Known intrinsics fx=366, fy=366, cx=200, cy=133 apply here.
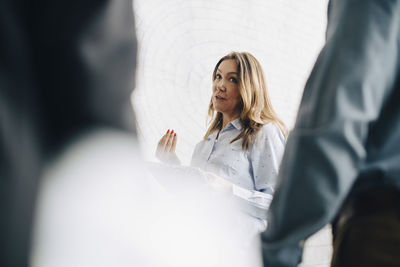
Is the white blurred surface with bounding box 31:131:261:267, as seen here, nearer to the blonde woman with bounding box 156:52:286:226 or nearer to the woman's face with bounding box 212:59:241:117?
the blonde woman with bounding box 156:52:286:226

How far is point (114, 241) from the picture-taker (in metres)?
0.36

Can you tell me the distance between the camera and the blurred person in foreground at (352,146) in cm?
41

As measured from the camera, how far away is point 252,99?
153cm

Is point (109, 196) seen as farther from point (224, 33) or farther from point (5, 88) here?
point (224, 33)

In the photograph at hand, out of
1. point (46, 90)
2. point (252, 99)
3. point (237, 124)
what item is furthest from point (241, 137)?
point (46, 90)

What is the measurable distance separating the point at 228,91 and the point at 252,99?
0.35ft

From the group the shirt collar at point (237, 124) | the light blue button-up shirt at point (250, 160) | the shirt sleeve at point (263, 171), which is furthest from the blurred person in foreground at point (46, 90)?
the shirt collar at point (237, 124)

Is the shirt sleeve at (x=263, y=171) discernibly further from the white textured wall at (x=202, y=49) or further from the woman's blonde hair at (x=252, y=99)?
the white textured wall at (x=202, y=49)

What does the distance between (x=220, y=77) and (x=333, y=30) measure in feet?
3.81

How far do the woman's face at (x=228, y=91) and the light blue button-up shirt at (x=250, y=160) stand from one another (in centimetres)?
13

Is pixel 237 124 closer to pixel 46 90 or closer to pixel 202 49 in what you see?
pixel 202 49

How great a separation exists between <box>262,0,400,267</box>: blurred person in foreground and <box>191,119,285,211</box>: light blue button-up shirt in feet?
2.95

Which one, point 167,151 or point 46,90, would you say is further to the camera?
point 167,151

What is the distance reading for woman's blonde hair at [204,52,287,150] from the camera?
4.82 feet
